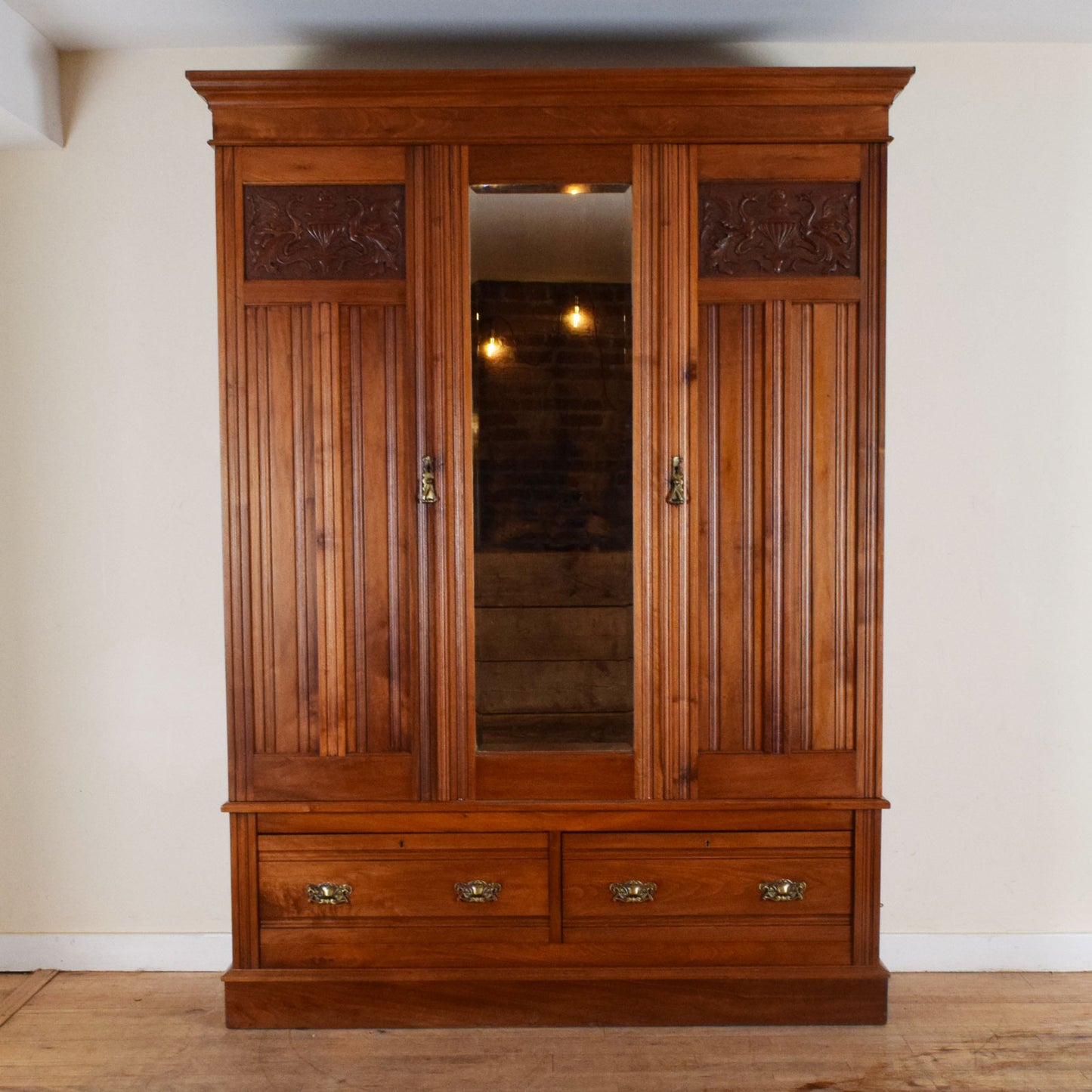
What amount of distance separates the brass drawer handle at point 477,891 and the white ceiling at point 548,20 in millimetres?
2236

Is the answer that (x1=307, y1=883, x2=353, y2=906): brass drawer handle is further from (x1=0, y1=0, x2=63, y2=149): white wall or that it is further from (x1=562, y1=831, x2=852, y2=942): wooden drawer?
(x1=0, y1=0, x2=63, y2=149): white wall

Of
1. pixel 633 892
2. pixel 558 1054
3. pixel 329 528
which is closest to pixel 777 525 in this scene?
pixel 633 892

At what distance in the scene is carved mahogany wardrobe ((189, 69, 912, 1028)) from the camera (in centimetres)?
228

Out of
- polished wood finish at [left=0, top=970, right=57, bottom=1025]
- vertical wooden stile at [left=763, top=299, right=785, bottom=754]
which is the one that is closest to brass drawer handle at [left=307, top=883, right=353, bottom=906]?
polished wood finish at [left=0, top=970, right=57, bottom=1025]

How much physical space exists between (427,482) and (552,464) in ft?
1.03

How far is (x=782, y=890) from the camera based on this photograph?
2359 millimetres

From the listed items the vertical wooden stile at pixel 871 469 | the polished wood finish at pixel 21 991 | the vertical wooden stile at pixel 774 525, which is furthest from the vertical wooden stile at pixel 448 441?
the polished wood finish at pixel 21 991

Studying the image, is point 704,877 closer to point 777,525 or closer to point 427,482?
point 777,525

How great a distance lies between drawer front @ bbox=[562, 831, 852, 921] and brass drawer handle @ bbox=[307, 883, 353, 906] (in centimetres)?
56

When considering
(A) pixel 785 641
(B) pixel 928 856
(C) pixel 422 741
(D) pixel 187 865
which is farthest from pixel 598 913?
(D) pixel 187 865

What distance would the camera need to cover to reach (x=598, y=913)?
237 centimetres

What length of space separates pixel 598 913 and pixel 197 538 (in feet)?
5.04

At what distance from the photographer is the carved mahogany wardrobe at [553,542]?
89.7 inches

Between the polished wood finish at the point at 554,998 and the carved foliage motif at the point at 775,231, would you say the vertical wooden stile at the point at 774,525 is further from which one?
the polished wood finish at the point at 554,998
